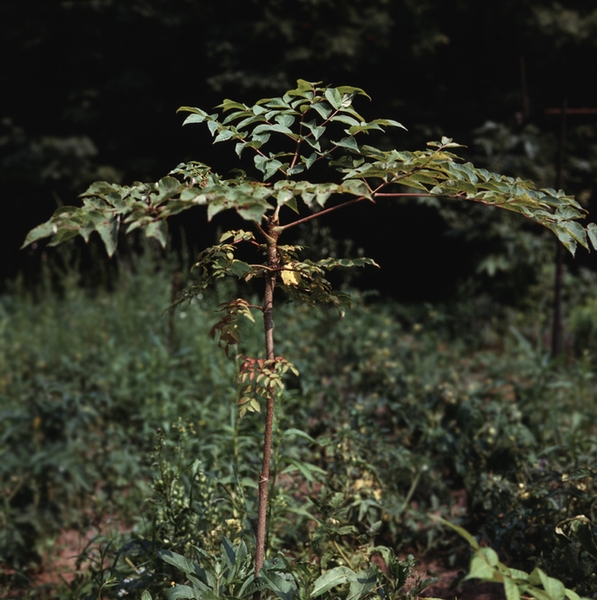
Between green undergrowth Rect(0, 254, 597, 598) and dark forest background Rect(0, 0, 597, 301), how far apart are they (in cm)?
151

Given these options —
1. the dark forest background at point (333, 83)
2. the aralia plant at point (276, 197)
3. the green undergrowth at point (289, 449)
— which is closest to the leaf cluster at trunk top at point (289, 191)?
the aralia plant at point (276, 197)

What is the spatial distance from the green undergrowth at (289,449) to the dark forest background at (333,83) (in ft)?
4.97

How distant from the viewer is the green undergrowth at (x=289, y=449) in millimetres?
2193

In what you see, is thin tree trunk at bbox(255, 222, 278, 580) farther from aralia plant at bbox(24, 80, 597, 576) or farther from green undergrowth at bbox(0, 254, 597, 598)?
green undergrowth at bbox(0, 254, 597, 598)

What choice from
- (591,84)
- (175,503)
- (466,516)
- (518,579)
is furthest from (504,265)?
(518,579)

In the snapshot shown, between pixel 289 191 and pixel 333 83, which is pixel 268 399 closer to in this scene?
pixel 289 191

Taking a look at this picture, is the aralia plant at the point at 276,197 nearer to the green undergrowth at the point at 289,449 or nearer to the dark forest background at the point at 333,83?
→ the green undergrowth at the point at 289,449

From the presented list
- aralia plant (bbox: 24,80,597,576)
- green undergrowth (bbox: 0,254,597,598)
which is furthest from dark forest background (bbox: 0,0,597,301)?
aralia plant (bbox: 24,80,597,576)

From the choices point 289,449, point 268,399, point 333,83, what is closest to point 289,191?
point 268,399

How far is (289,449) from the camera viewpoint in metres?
2.89

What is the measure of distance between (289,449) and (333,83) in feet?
14.2

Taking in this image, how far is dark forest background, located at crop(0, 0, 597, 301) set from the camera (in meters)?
6.03


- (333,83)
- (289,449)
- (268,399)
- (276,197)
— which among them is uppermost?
(333,83)

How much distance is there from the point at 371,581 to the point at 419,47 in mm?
5527
